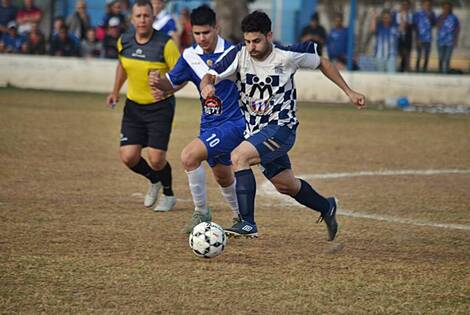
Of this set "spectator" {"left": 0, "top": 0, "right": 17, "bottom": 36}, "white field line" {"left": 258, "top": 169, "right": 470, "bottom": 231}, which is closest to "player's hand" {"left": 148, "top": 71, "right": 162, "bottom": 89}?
"white field line" {"left": 258, "top": 169, "right": 470, "bottom": 231}

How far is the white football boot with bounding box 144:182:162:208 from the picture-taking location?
29.6 ft

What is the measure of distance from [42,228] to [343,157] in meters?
6.12

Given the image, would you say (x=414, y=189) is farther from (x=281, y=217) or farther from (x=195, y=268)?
(x=195, y=268)

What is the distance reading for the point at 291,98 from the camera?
7168mm

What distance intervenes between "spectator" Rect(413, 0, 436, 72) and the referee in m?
12.1

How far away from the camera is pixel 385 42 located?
67.3 feet

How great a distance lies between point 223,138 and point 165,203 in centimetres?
158

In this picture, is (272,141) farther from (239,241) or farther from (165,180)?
(165,180)

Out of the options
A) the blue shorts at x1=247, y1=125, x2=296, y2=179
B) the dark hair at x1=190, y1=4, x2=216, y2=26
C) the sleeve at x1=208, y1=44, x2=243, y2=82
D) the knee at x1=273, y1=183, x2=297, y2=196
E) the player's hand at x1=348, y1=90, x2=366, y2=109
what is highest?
the dark hair at x1=190, y1=4, x2=216, y2=26

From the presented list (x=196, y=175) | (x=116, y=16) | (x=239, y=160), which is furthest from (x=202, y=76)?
(x=116, y=16)

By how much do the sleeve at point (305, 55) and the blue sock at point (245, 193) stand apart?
0.93 meters

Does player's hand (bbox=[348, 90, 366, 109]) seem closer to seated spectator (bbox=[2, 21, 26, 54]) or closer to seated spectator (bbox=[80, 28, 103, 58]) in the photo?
seated spectator (bbox=[80, 28, 103, 58])

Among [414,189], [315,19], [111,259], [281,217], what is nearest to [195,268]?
[111,259]

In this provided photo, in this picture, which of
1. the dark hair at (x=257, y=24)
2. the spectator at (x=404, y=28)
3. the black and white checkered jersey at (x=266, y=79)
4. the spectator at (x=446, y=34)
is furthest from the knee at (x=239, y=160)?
the spectator at (x=404, y=28)
